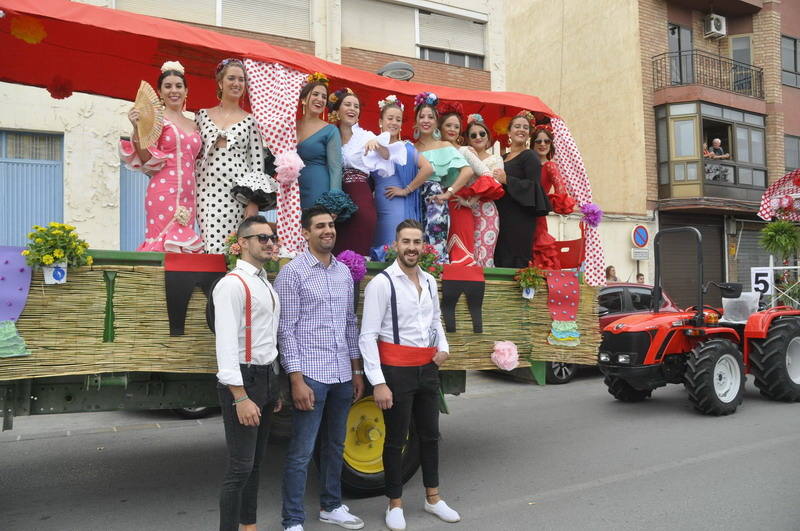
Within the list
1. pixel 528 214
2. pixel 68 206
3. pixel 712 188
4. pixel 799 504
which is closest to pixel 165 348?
pixel 528 214

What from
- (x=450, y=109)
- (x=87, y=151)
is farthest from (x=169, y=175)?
(x=87, y=151)

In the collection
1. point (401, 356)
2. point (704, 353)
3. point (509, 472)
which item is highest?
point (401, 356)

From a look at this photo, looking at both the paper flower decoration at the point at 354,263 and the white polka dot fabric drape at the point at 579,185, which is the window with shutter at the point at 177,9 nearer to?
the white polka dot fabric drape at the point at 579,185

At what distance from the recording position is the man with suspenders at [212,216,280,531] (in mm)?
3340

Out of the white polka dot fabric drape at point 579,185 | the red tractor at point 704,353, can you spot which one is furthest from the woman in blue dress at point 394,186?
the red tractor at point 704,353

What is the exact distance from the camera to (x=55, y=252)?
351 centimetres

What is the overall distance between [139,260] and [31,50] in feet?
6.93

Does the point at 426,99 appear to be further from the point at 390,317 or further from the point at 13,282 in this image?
the point at 13,282

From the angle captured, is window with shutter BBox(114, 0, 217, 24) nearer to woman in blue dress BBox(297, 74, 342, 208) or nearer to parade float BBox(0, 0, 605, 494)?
parade float BBox(0, 0, 605, 494)

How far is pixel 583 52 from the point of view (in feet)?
67.1

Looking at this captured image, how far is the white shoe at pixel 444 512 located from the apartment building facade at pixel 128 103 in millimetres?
8105

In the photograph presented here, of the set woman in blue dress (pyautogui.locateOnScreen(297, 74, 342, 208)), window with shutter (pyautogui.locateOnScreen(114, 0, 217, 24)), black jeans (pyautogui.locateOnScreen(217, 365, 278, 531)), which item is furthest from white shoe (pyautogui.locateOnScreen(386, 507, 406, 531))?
window with shutter (pyautogui.locateOnScreen(114, 0, 217, 24))

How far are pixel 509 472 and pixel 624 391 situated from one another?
3708 mm

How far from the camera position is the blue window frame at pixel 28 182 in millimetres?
10109
